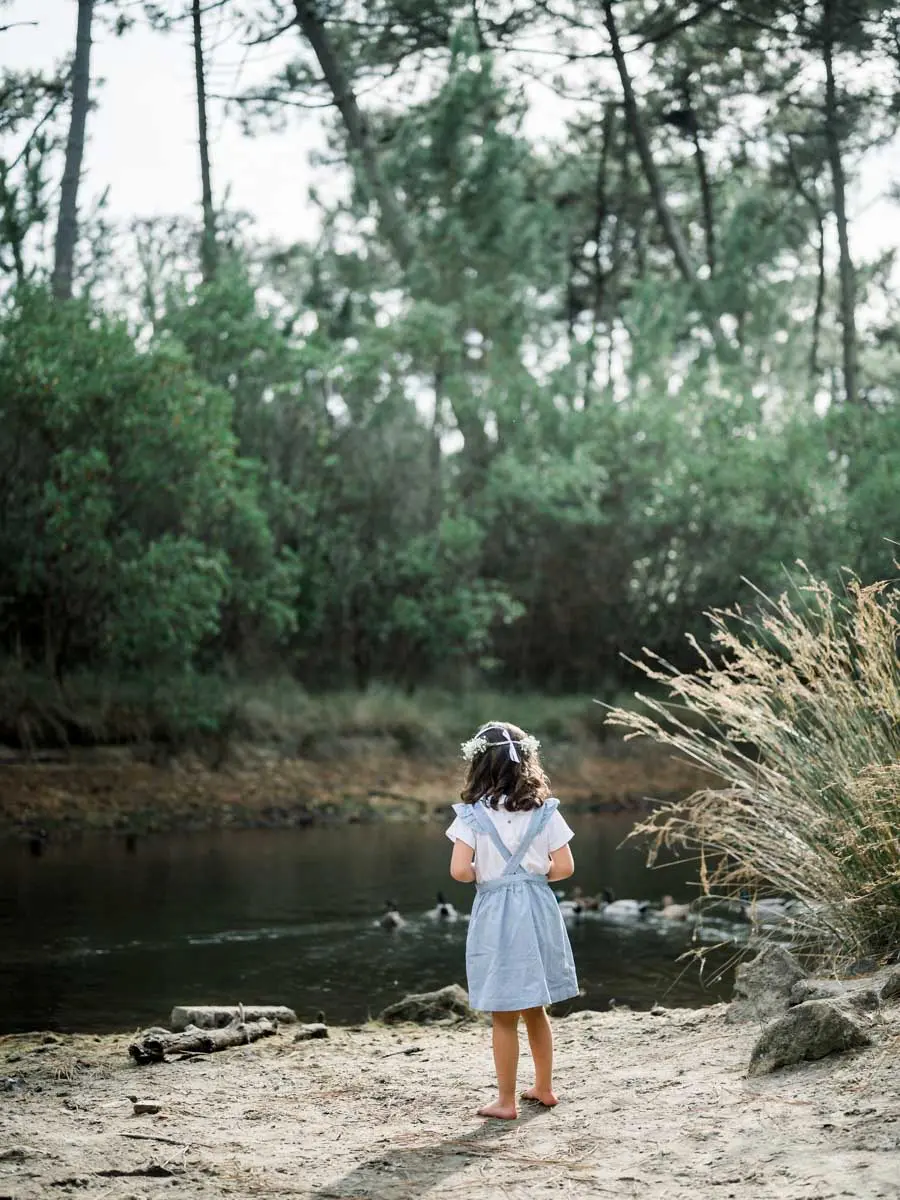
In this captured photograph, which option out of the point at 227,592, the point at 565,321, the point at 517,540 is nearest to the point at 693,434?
the point at 517,540

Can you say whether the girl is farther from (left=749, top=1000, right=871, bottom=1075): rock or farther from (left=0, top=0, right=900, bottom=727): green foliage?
(left=0, top=0, right=900, bottom=727): green foliage

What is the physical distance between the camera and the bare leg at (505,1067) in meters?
4.95

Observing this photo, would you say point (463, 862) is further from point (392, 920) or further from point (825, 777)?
point (392, 920)

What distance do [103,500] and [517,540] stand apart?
9.57 metres

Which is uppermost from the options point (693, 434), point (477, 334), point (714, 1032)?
point (477, 334)

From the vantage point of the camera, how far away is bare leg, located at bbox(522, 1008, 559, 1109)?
199 inches

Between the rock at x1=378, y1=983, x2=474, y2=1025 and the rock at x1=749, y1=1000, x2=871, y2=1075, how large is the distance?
2.77 metres

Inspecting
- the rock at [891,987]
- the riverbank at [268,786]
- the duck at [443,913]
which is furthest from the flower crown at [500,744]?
the riverbank at [268,786]

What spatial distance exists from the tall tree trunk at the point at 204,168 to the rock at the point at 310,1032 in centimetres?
1867

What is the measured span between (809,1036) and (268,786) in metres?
15.3

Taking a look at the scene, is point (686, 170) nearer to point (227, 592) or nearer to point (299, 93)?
point (299, 93)

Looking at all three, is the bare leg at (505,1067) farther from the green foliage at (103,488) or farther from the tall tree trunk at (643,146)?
the tall tree trunk at (643,146)

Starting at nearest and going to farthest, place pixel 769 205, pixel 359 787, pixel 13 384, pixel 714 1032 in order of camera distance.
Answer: pixel 714 1032 < pixel 13 384 < pixel 359 787 < pixel 769 205

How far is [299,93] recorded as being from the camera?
1061 inches
